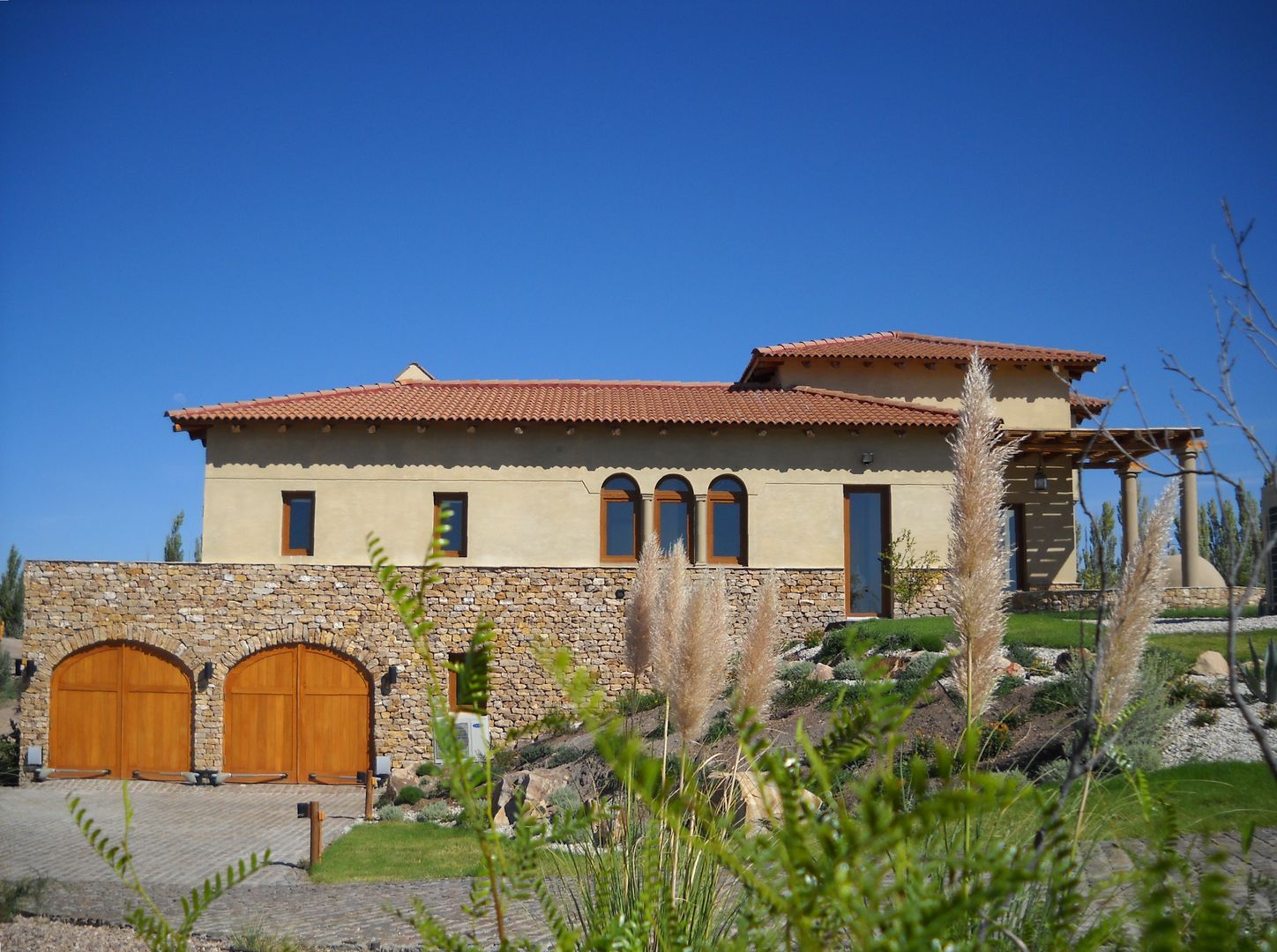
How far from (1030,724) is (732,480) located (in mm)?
10568

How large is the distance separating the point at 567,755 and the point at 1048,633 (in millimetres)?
8415

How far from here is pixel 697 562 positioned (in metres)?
22.5

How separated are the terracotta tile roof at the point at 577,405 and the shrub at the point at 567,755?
717 centimetres

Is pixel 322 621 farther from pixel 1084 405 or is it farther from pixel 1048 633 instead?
pixel 1084 405

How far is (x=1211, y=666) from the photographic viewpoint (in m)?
14.6

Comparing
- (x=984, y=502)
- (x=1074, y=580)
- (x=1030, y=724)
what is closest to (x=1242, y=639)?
(x=1030, y=724)

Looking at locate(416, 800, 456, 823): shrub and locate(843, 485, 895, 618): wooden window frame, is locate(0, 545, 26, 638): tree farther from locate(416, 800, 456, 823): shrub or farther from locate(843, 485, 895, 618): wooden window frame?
locate(843, 485, 895, 618): wooden window frame

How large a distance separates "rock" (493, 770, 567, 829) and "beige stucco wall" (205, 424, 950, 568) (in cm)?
691

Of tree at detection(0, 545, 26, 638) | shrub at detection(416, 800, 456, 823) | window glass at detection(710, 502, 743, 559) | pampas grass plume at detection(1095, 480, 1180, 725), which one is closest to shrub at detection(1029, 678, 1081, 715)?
shrub at detection(416, 800, 456, 823)

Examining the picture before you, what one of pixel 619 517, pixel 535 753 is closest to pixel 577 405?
pixel 619 517

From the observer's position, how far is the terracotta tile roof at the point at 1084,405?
26.9 m

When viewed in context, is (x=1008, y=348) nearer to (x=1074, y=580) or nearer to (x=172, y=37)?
(x=1074, y=580)

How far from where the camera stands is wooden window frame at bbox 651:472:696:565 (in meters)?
22.9

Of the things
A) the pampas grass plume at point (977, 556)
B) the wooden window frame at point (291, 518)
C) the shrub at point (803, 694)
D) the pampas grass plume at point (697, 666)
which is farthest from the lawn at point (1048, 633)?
the wooden window frame at point (291, 518)
